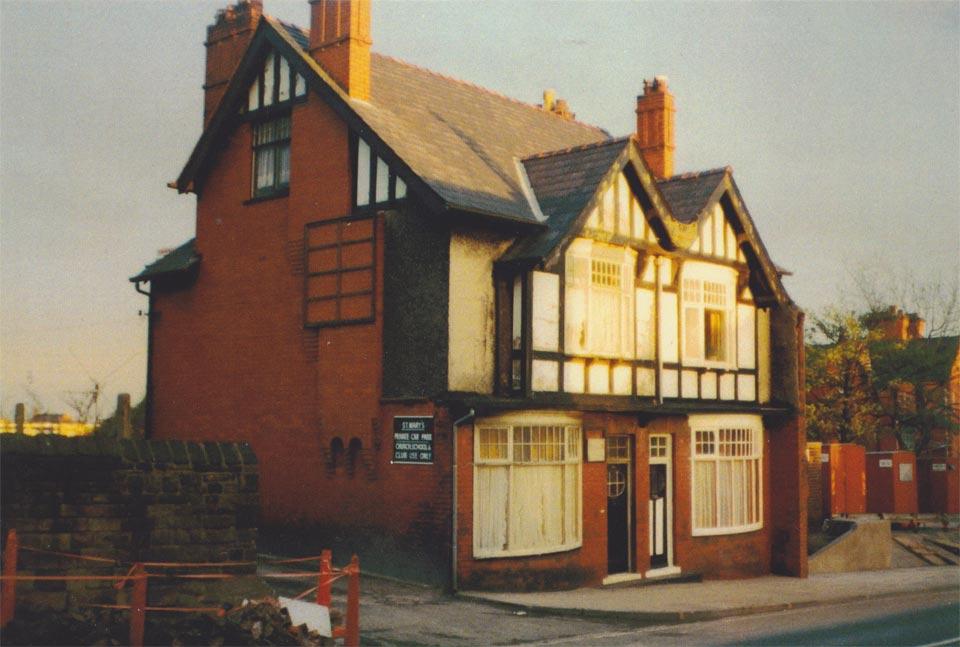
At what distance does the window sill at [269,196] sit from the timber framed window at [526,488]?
6460mm

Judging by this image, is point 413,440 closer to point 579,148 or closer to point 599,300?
point 599,300

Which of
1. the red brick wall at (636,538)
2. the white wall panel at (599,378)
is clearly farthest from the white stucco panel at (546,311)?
the red brick wall at (636,538)

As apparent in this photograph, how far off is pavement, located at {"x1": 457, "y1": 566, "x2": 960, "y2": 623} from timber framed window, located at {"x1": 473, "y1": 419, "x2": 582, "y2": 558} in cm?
93

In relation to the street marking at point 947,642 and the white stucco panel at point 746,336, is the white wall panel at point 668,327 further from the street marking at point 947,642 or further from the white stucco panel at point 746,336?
the street marking at point 947,642

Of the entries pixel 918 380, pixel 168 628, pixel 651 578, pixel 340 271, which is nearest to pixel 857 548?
pixel 651 578

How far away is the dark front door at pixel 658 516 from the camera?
22266 mm

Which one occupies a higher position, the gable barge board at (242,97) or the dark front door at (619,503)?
the gable barge board at (242,97)

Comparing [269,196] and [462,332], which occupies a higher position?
[269,196]

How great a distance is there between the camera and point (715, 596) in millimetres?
19969

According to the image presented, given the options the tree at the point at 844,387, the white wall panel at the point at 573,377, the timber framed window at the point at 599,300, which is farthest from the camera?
the tree at the point at 844,387

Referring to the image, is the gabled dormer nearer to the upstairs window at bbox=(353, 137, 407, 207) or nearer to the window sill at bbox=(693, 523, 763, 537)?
the upstairs window at bbox=(353, 137, 407, 207)

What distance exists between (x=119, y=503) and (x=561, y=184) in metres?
11.5

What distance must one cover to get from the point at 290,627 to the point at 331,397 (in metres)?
8.31

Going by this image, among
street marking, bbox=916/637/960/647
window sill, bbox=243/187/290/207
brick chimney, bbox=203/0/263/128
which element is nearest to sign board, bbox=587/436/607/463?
street marking, bbox=916/637/960/647
